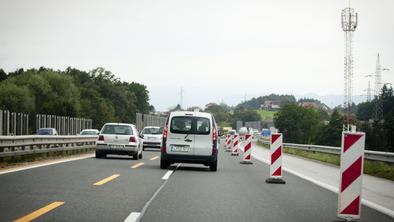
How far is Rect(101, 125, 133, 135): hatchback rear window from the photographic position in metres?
24.0

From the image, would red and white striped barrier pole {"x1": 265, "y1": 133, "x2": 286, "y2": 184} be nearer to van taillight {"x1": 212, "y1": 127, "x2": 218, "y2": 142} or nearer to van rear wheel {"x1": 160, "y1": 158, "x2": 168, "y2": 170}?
van taillight {"x1": 212, "y1": 127, "x2": 218, "y2": 142}

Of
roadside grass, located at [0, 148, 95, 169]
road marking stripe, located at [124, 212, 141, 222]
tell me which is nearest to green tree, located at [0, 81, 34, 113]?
roadside grass, located at [0, 148, 95, 169]

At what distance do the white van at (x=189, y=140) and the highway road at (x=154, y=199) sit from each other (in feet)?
10.9

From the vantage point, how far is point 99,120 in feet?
373

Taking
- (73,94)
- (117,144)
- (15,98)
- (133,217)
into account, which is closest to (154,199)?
(133,217)

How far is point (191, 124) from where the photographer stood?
A: 1880 cm

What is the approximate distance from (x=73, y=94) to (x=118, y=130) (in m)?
84.6

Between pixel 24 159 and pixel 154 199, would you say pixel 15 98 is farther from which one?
pixel 154 199

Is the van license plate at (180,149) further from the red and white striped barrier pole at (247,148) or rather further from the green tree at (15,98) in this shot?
the green tree at (15,98)

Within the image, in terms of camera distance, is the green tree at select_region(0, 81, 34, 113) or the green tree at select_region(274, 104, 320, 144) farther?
the green tree at select_region(274, 104, 320, 144)

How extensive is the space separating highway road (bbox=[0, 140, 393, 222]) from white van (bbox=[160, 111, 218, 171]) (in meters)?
3.31

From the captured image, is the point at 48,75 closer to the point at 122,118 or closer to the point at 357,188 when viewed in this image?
the point at 122,118

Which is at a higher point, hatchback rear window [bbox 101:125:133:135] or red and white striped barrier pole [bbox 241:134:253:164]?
hatchback rear window [bbox 101:125:133:135]

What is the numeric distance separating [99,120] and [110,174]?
10016 centimetres
